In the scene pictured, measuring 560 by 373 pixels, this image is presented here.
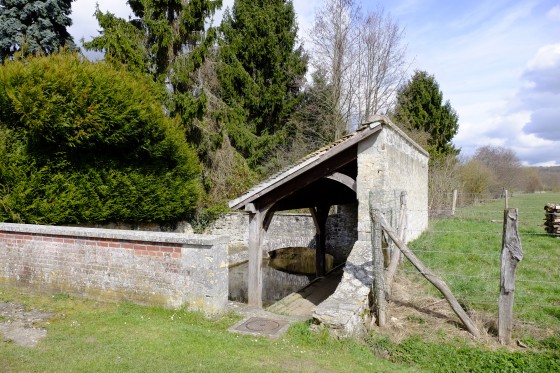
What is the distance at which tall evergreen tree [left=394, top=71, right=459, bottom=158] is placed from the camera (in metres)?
24.5

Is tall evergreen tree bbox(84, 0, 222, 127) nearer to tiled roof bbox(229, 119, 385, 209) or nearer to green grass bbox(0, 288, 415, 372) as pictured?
tiled roof bbox(229, 119, 385, 209)

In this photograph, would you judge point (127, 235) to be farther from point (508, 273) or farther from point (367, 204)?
point (508, 273)

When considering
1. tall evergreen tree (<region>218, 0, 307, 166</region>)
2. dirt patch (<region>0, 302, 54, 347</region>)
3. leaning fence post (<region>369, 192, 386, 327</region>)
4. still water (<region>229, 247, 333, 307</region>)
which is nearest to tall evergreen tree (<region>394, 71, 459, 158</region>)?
tall evergreen tree (<region>218, 0, 307, 166</region>)

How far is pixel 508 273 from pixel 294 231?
12.8 metres

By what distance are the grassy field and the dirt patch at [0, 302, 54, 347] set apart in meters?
0.13

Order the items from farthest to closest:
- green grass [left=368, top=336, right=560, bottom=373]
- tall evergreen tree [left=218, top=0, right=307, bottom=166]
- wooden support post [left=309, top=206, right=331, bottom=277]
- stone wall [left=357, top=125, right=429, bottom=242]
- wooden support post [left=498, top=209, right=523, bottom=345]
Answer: tall evergreen tree [left=218, top=0, right=307, bottom=166], wooden support post [left=309, top=206, right=331, bottom=277], stone wall [left=357, top=125, right=429, bottom=242], wooden support post [left=498, top=209, right=523, bottom=345], green grass [left=368, top=336, right=560, bottom=373]

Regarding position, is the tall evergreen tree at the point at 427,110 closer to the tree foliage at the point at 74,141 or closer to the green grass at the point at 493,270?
the green grass at the point at 493,270

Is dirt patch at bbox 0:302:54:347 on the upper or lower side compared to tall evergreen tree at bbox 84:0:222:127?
lower

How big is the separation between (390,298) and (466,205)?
787 inches

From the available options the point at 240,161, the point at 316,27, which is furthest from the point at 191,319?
the point at 316,27

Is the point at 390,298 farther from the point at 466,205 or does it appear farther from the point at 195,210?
the point at 466,205

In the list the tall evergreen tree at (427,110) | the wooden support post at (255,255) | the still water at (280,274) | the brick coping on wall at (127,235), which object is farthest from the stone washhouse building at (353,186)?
the tall evergreen tree at (427,110)

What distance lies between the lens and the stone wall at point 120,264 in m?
6.14

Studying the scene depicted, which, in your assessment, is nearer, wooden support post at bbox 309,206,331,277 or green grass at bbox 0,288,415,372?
green grass at bbox 0,288,415,372
